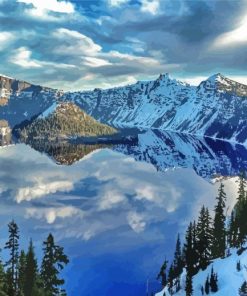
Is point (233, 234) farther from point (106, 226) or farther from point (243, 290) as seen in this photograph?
point (106, 226)

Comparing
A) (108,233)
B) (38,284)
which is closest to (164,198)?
(108,233)

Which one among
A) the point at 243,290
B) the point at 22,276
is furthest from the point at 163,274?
the point at 22,276

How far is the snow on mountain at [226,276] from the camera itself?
273 ft

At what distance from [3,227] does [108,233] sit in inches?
1083

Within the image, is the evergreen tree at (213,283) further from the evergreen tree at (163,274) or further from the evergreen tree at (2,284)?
the evergreen tree at (2,284)

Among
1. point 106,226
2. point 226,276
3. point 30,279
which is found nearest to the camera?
point 30,279

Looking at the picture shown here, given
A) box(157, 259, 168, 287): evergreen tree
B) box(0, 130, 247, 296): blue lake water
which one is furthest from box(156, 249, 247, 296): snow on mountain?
box(0, 130, 247, 296): blue lake water

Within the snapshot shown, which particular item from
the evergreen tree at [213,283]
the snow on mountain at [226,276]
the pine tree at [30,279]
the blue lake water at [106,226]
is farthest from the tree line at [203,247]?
the pine tree at [30,279]

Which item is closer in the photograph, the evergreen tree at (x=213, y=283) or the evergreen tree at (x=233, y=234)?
the evergreen tree at (x=213, y=283)

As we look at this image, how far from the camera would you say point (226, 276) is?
8750 cm

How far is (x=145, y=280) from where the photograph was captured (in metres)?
111

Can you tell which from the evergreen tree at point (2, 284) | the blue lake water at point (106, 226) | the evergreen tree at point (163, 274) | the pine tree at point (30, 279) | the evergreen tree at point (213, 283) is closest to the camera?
the evergreen tree at point (2, 284)

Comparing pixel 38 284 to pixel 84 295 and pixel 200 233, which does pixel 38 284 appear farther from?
pixel 200 233

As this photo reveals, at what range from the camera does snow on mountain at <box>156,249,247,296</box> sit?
83.1 meters
